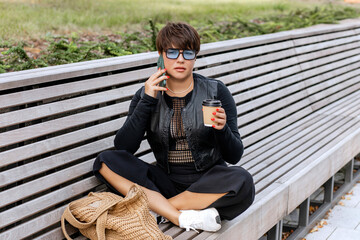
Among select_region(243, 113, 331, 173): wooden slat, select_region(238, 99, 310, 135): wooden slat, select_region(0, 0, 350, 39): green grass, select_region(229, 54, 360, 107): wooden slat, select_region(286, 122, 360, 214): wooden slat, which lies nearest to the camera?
select_region(286, 122, 360, 214): wooden slat

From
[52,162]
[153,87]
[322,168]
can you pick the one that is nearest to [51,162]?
[52,162]

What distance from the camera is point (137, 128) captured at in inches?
129

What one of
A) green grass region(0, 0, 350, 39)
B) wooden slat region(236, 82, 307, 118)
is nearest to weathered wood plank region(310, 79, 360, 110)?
wooden slat region(236, 82, 307, 118)

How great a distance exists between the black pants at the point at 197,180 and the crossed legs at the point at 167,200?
3 cm

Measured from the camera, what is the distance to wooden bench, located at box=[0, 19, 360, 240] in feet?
9.65

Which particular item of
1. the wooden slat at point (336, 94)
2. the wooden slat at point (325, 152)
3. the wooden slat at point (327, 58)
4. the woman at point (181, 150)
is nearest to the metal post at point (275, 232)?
the wooden slat at point (325, 152)

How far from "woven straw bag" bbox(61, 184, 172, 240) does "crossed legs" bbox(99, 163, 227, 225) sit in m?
0.25

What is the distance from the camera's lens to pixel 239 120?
487 centimetres

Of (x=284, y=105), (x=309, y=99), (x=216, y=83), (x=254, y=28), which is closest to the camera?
(x=216, y=83)

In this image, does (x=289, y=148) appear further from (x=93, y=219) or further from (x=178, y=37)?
(x=93, y=219)

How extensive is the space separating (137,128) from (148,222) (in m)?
0.61

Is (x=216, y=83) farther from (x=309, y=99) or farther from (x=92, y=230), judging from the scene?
(x=309, y=99)

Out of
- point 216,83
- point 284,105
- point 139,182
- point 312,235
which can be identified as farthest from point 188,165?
point 284,105

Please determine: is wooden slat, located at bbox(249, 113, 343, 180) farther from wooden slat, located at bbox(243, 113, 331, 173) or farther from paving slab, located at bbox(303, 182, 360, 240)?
paving slab, located at bbox(303, 182, 360, 240)
